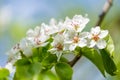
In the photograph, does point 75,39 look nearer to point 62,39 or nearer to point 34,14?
point 62,39

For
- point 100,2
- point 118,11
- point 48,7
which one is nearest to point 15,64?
point 118,11

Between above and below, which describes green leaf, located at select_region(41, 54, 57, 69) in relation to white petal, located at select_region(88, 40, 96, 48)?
above

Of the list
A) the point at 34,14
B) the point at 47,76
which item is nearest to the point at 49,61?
the point at 47,76

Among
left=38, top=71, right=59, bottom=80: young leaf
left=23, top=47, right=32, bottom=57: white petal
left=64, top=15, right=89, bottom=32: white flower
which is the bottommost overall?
left=38, top=71, right=59, bottom=80: young leaf

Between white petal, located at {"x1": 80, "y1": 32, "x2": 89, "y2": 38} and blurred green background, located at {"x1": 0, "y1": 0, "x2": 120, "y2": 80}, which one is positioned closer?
white petal, located at {"x1": 80, "y1": 32, "x2": 89, "y2": 38}

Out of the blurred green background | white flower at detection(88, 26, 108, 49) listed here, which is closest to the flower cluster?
white flower at detection(88, 26, 108, 49)

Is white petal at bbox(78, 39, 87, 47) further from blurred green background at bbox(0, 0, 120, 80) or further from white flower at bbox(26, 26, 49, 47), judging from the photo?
blurred green background at bbox(0, 0, 120, 80)

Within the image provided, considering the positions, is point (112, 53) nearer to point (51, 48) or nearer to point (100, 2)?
point (51, 48)
